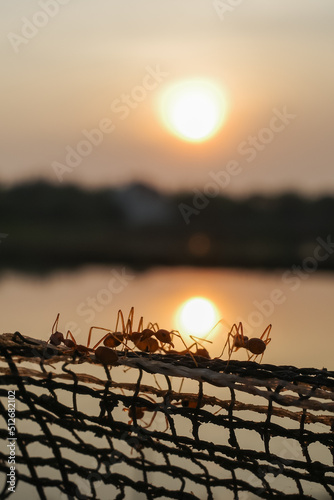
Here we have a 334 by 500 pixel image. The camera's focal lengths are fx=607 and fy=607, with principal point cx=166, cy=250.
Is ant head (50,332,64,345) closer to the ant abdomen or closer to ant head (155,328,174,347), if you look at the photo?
ant head (155,328,174,347)

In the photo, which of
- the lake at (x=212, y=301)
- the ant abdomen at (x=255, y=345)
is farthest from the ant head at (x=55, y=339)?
the lake at (x=212, y=301)

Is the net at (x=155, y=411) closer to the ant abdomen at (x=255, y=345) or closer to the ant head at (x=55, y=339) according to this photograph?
the ant head at (x=55, y=339)

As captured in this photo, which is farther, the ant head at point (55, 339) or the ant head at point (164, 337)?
the ant head at point (164, 337)

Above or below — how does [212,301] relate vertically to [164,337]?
above

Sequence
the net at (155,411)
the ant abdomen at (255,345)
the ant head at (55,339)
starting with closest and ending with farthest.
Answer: the net at (155,411), the ant head at (55,339), the ant abdomen at (255,345)

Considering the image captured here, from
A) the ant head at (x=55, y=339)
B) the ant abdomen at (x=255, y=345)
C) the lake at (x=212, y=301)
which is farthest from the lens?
the lake at (x=212, y=301)

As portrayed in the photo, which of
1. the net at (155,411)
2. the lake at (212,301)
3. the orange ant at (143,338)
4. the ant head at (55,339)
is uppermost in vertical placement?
the lake at (212,301)

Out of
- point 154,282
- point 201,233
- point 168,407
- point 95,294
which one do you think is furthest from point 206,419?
point 201,233

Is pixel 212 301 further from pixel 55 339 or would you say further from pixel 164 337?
pixel 55 339

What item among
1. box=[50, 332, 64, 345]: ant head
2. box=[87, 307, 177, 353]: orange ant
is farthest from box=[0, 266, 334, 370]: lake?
box=[50, 332, 64, 345]: ant head

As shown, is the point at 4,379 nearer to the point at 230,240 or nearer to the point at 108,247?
the point at 108,247

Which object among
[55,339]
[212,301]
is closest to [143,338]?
[55,339]

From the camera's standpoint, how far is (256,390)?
1.45m

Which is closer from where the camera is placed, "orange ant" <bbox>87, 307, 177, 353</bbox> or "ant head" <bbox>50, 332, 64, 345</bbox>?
"ant head" <bbox>50, 332, 64, 345</bbox>
